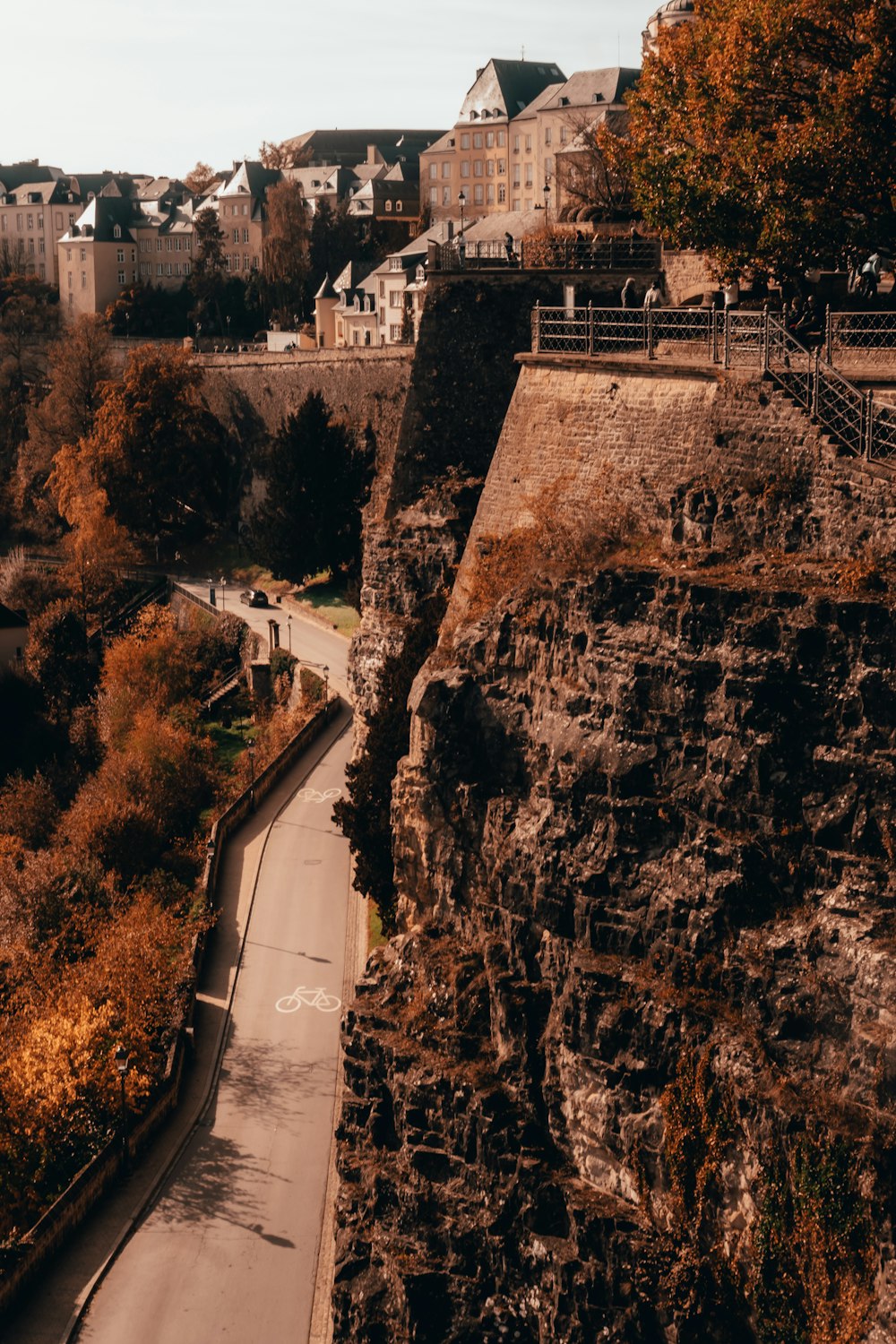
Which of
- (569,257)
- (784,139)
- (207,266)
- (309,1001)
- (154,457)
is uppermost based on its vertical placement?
(207,266)

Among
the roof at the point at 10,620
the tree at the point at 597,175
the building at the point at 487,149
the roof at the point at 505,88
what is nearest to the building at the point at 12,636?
the roof at the point at 10,620

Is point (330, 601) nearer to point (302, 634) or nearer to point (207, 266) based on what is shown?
point (302, 634)

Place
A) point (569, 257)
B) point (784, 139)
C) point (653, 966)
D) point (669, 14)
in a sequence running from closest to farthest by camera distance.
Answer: point (653, 966)
point (784, 139)
point (569, 257)
point (669, 14)

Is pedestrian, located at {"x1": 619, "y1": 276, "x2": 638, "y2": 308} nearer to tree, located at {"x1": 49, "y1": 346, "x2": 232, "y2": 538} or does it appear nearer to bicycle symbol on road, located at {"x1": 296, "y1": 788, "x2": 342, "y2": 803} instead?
bicycle symbol on road, located at {"x1": 296, "y1": 788, "x2": 342, "y2": 803}

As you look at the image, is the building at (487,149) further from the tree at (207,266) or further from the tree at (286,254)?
the tree at (207,266)

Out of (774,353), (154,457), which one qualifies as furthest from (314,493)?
(774,353)

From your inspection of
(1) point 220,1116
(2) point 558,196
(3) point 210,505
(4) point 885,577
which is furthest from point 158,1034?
(3) point 210,505
